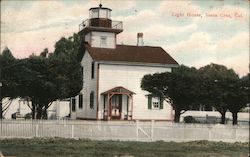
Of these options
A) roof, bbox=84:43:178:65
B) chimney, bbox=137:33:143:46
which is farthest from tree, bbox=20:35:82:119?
chimney, bbox=137:33:143:46

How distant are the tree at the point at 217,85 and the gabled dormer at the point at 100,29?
1339 millimetres

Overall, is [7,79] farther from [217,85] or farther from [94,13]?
[217,85]

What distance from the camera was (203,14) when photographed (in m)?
7.41

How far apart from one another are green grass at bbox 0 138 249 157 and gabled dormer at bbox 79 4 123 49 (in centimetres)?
137

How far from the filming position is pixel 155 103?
7.32 m

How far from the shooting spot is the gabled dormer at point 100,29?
7.10 metres

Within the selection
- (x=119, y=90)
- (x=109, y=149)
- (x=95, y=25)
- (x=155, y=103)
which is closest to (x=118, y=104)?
(x=119, y=90)

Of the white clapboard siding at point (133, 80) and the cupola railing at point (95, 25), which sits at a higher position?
the cupola railing at point (95, 25)

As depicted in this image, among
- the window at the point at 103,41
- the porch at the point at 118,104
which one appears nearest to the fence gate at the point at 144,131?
the porch at the point at 118,104

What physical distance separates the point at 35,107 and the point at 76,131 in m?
0.76

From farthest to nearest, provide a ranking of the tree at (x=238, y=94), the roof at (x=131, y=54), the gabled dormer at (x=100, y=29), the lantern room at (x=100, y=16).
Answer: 1. the tree at (x=238, y=94)
2. the roof at (x=131, y=54)
3. the gabled dormer at (x=100, y=29)
4. the lantern room at (x=100, y=16)

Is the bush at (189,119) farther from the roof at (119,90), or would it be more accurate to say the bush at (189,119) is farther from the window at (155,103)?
the roof at (119,90)

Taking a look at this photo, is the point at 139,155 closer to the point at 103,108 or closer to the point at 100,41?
the point at 103,108

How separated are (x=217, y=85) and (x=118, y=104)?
1472mm
